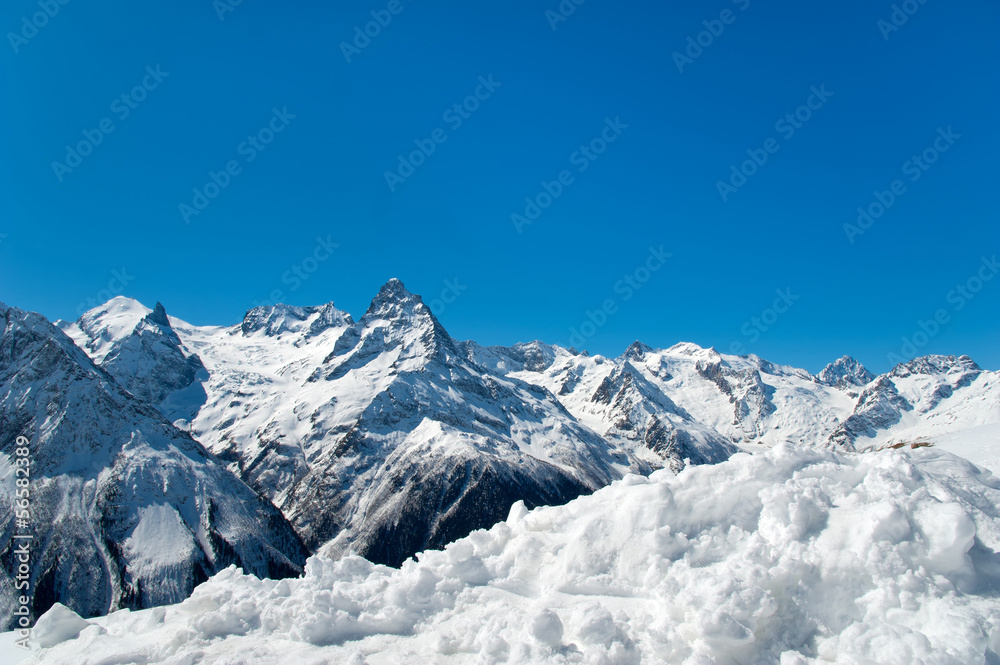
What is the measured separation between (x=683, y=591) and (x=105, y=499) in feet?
468

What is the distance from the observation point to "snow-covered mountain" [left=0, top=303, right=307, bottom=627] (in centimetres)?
10494

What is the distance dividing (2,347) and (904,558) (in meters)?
190

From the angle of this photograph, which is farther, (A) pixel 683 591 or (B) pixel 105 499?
(B) pixel 105 499

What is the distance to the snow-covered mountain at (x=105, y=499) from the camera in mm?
104938

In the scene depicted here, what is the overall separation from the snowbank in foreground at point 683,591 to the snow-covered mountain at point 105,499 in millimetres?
113428

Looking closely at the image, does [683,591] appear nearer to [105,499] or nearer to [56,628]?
[56,628]

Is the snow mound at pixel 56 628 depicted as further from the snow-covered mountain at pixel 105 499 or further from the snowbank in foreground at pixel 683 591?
the snow-covered mountain at pixel 105 499

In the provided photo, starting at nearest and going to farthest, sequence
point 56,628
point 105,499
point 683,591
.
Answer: point 683,591 → point 56,628 → point 105,499

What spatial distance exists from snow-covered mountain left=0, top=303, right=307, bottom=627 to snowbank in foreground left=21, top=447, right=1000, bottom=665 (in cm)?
11343

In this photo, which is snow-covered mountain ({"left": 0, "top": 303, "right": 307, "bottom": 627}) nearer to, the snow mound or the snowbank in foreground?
the snow mound

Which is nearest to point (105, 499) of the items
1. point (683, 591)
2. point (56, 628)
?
point (56, 628)

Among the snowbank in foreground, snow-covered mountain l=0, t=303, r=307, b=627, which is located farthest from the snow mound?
snow-covered mountain l=0, t=303, r=307, b=627

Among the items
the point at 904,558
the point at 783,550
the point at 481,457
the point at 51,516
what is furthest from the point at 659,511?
the point at 481,457

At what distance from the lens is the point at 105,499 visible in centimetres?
11906
